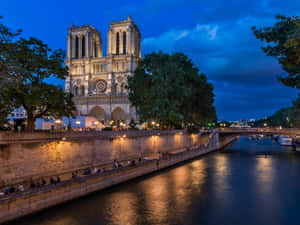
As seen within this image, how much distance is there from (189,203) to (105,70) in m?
64.8

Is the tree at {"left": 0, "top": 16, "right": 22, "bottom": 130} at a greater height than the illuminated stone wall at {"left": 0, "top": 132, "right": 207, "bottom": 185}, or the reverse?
the tree at {"left": 0, "top": 16, "right": 22, "bottom": 130}

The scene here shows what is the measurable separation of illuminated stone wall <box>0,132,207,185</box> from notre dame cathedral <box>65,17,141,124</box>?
39.3m

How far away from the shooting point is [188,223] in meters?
16.3

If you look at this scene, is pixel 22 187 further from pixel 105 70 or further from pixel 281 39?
pixel 105 70

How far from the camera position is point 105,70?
261ft

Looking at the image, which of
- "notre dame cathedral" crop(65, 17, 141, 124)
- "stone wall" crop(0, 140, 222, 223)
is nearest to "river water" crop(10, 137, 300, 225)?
"stone wall" crop(0, 140, 222, 223)

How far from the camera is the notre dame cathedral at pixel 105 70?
7588 cm

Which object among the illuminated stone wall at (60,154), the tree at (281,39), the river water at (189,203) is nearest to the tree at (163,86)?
the illuminated stone wall at (60,154)

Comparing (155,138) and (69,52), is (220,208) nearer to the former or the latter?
(155,138)

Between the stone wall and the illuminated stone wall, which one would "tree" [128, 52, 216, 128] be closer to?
the illuminated stone wall

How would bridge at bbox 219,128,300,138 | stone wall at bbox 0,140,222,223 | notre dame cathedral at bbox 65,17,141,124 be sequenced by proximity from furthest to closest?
1. notre dame cathedral at bbox 65,17,141,124
2. bridge at bbox 219,128,300,138
3. stone wall at bbox 0,140,222,223

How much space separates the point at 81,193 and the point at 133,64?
60.6 meters

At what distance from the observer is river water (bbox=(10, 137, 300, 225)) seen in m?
16.6

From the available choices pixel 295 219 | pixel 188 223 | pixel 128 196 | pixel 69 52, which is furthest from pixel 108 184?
pixel 69 52
